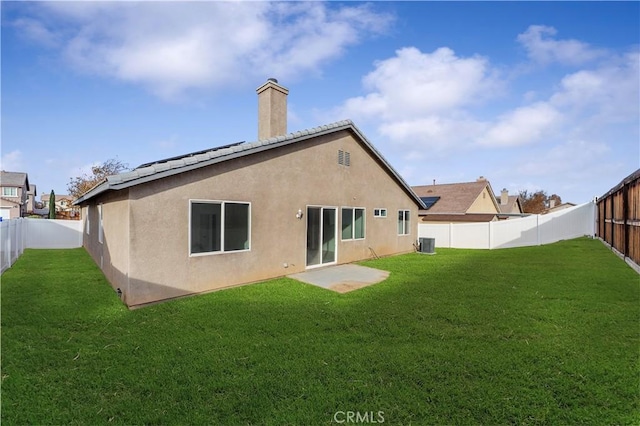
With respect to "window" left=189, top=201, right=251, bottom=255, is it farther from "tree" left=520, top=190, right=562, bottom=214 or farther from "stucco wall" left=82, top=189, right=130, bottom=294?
"tree" left=520, top=190, right=562, bottom=214

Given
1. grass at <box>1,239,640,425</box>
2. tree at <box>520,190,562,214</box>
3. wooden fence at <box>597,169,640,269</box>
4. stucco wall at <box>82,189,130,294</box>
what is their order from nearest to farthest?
grass at <box>1,239,640,425</box> < stucco wall at <box>82,189,130,294</box> < wooden fence at <box>597,169,640,269</box> < tree at <box>520,190,562,214</box>

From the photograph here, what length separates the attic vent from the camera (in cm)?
1162

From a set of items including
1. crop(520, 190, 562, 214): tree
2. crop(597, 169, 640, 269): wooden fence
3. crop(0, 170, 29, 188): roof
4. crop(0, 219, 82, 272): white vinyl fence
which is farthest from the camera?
crop(520, 190, 562, 214): tree

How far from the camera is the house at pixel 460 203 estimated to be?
2462 cm

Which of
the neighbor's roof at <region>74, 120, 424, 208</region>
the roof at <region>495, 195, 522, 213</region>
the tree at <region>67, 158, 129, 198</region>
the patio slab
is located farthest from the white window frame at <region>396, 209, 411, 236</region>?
the tree at <region>67, 158, 129, 198</region>

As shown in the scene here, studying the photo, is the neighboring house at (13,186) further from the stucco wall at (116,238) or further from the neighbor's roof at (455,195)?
the neighbor's roof at (455,195)

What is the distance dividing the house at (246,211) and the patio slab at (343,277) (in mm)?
443

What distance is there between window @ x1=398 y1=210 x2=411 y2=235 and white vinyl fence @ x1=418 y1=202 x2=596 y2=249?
4.48 metres

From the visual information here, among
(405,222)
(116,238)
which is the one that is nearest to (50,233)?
(116,238)

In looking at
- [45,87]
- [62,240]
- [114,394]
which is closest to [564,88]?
[114,394]

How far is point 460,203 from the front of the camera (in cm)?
2569

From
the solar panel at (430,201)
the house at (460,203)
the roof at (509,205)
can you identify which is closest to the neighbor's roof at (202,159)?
the house at (460,203)

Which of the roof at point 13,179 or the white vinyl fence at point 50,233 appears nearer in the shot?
the white vinyl fence at point 50,233

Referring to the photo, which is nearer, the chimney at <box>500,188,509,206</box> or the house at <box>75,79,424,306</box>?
the house at <box>75,79,424,306</box>
